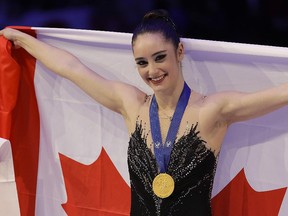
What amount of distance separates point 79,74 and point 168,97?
381mm

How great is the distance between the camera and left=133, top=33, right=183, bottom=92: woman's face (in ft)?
6.35

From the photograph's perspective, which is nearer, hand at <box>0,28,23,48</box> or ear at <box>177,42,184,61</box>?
ear at <box>177,42,184,61</box>

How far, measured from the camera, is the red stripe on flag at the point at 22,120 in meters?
2.35

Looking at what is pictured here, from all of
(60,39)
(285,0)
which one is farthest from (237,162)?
(285,0)

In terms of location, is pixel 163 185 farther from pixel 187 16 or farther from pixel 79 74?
pixel 187 16

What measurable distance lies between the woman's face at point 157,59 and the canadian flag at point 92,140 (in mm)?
170

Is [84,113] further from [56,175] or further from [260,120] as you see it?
[260,120]

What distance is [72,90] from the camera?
2371 millimetres

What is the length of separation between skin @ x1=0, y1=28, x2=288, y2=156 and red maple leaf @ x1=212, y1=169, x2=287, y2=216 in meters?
0.23

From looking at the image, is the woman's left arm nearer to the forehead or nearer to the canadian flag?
the canadian flag

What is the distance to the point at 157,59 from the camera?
195 cm

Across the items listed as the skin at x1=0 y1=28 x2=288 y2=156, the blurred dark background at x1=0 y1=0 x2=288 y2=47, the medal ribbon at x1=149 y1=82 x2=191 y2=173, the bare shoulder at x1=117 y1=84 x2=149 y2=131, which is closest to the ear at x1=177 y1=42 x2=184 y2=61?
the skin at x1=0 y1=28 x2=288 y2=156

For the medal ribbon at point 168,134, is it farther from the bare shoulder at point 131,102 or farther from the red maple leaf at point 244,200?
the red maple leaf at point 244,200

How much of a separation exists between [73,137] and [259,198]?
0.79 meters
